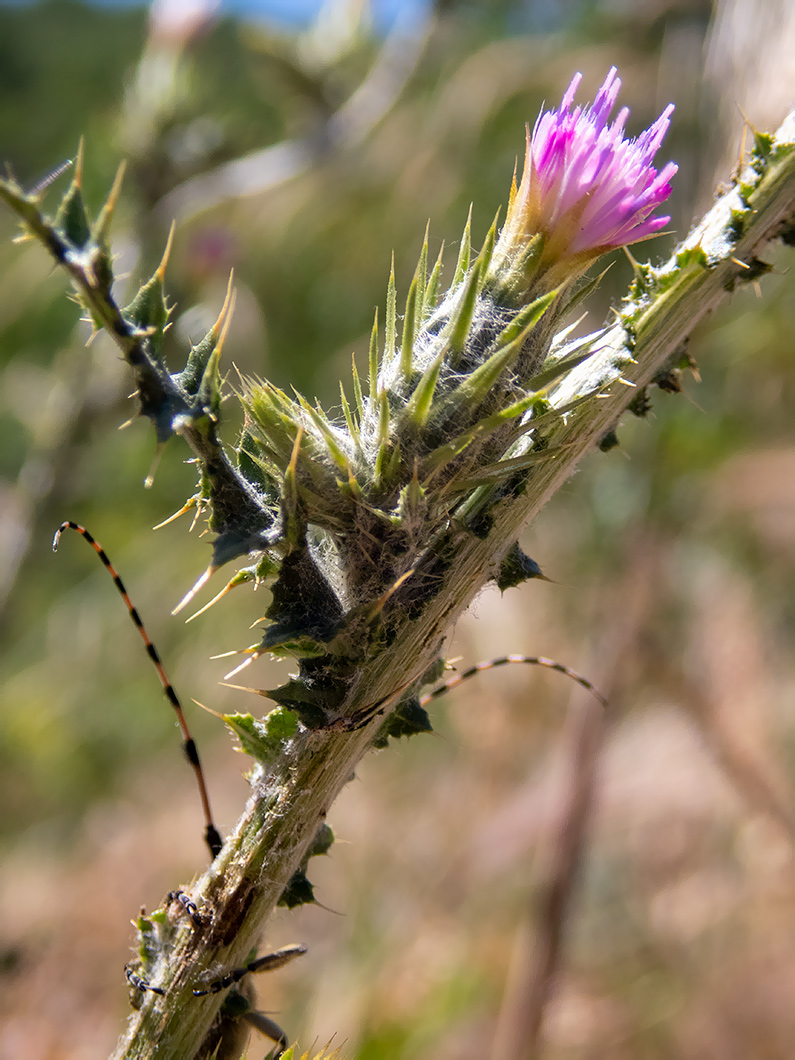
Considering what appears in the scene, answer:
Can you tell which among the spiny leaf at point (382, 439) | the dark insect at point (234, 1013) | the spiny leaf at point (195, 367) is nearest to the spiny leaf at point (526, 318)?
the spiny leaf at point (382, 439)

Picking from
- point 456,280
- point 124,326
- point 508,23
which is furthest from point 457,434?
point 508,23

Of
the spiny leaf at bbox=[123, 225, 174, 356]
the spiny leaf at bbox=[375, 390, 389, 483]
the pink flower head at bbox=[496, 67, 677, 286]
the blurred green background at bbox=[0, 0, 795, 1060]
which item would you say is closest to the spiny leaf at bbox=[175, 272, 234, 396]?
the spiny leaf at bbox=[123, 225, 174, 356]

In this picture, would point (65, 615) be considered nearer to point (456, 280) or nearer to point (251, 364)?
point (251, 364)

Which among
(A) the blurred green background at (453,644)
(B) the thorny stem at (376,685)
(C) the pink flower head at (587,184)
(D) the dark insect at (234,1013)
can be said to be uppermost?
(A) the blurred green background at (453,644)

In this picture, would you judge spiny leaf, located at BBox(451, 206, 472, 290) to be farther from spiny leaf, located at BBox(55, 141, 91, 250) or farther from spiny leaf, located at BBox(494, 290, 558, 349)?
spiny leaf, located at BBox(55, 141, 91, 250)

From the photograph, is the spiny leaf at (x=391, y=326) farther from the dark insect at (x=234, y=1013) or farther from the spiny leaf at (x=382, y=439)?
the dark insect at (x=234, y=1013)

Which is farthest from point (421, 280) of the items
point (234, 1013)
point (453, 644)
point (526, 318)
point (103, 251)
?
point (453, 644)
